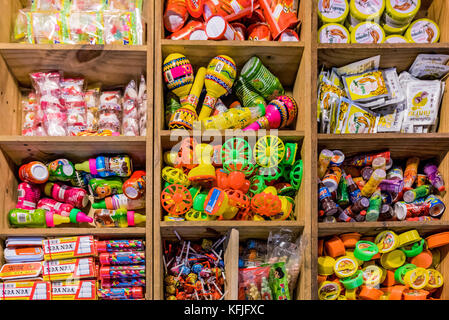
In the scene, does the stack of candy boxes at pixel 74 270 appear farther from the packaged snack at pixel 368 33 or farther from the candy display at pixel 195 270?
the packaged snack at pixel 368 33

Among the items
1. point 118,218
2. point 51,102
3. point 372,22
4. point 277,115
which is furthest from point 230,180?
point 372,22

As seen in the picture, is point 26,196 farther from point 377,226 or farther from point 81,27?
point 377,226

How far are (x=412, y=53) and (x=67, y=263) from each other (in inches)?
61.8

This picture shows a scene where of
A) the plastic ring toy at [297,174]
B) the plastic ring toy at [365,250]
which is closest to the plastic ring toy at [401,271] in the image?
the plastic ring toy at [365,250]

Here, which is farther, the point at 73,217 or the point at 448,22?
the point at 448,22

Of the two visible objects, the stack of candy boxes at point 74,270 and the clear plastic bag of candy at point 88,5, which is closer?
the stack of candy boxes at point 74,270

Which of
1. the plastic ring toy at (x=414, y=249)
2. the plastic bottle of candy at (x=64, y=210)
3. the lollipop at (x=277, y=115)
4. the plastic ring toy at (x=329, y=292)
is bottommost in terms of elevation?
the plastic ring toy at (x=329, y=292)

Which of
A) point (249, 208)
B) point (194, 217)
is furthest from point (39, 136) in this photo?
point (249, 208)

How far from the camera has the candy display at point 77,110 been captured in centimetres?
178

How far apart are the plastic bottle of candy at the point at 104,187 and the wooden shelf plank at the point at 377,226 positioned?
803 mm

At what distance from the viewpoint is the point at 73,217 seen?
5.65 ft

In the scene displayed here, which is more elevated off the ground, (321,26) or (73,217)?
(321,26)

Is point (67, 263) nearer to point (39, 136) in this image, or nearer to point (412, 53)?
point (39, 136)

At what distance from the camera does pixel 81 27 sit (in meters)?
1.78
